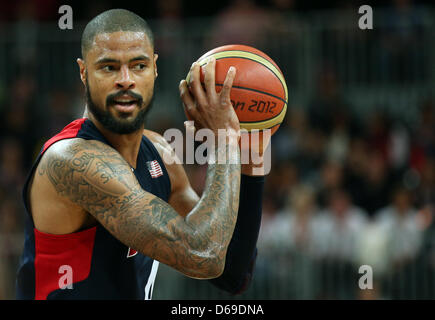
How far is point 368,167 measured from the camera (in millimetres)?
8961

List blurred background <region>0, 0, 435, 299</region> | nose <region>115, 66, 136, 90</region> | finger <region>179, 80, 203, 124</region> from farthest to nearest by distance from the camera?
blurred background <region>0, 0, 435, 299</region> → finger <region>179, 80, 203, 124</region> → nose <region>115, 66, 136, 90</region>

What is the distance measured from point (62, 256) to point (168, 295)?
482 cm

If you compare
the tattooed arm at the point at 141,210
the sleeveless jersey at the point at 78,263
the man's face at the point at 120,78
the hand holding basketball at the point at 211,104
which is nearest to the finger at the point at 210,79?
the hand holding basketball at the point at 211,104

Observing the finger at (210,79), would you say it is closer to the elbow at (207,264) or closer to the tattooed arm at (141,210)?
the tattooed arm at (141,210)

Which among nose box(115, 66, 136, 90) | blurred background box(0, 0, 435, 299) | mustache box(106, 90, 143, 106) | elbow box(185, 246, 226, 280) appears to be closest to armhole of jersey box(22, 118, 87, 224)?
mustache box(106, 90, 143, 106)

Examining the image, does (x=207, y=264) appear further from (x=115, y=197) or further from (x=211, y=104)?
(x=211, y=104)

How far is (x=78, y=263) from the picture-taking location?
376 cm

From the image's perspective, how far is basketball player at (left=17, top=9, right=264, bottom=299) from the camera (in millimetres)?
3416

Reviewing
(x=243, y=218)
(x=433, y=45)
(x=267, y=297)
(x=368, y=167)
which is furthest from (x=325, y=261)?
(x=243, y=218)

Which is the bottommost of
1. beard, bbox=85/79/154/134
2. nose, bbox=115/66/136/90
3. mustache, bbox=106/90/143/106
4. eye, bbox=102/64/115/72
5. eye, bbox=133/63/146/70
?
beard, bbox=85/79/154/134

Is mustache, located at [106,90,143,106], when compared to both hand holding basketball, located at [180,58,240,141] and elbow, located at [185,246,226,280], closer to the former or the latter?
hand holding basketball, located at [180,58,240,141]

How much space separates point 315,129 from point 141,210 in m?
6.36

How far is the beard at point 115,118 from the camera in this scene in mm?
3674

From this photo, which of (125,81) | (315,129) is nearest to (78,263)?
(125,81)
